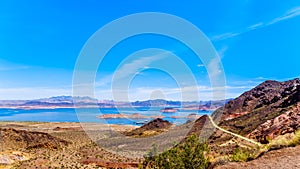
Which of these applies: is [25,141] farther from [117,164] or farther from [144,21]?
[144,21]

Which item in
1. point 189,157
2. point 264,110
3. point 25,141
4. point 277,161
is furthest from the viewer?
point 264,110

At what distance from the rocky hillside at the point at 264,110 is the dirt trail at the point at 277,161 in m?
25.1

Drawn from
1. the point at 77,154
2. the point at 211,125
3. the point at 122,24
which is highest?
the point at 122,24

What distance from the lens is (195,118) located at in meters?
69.5

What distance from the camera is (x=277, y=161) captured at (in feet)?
28.8

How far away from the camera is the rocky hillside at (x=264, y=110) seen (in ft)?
123

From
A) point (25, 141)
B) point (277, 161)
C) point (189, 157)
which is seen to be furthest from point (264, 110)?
point (277, 161)

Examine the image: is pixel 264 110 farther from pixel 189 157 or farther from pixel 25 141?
pixel 189 157

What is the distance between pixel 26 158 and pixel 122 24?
1265 inches

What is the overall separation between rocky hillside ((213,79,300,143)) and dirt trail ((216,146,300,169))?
25.1m

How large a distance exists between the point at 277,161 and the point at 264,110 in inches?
2115

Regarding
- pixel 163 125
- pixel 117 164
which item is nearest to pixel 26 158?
pixel 117 164

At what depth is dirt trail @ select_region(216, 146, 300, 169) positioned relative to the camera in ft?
27.4

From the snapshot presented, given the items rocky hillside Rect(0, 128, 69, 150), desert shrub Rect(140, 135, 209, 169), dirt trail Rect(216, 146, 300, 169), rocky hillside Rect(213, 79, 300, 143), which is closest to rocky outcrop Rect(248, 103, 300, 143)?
rocky hillside Rect(213, 79, 300, 143)
